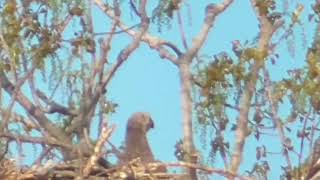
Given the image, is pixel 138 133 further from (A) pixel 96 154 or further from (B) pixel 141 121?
(A) pixel 96 154

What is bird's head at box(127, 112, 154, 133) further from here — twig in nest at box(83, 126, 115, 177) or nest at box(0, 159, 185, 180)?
twig in nest at box(83, 126, 115, 177)

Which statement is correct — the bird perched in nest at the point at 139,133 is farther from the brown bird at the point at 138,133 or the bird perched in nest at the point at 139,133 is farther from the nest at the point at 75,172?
the nest at the point at 75,172

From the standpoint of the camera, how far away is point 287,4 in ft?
14.5

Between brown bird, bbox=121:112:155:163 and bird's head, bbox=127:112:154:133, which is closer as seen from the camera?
brown bird, bbox=121:112:155:163

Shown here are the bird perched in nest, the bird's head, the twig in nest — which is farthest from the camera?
the bird's head

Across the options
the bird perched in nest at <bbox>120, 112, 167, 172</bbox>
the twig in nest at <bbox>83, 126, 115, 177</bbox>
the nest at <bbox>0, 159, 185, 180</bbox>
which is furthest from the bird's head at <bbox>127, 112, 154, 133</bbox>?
the twig in nest at <bbox>83, 126, 115, 177</bbox>

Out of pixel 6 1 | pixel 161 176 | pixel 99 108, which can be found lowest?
pixel 161 176

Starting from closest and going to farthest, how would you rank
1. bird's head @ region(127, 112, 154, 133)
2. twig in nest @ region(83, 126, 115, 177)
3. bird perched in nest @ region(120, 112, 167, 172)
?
twig in nest @ region(83, 126, 115, 177) → bird perched in nest @ region(120, 112, 167, 172) → bird's head @ region(127, 112, 154, 133)

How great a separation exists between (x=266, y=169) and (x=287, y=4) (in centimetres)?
62

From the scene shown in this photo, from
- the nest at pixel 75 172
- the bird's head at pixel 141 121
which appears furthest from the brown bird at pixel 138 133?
the nest at pixel 75 172

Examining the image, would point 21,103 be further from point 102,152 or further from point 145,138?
point 145,138

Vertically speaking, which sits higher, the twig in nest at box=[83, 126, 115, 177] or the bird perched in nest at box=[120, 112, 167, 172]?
the bird perched in nest at box=[120, 112, 167, 172]

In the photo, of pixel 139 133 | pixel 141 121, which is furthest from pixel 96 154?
pixel 141 121

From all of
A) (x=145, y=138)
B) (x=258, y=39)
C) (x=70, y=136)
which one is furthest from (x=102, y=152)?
(x=145, y=138)
